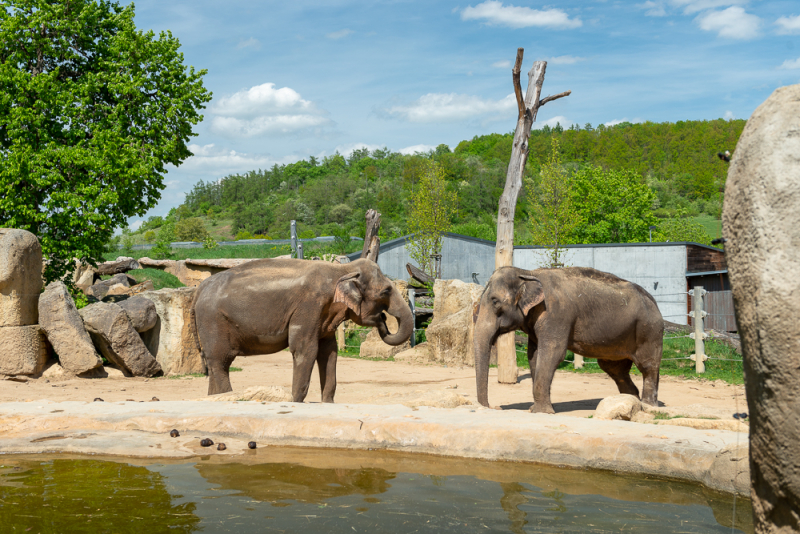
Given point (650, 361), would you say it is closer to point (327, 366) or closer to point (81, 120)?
point (327, 366)

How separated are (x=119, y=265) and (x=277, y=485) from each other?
26495 mm

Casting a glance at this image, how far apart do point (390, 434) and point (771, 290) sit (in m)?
3.57

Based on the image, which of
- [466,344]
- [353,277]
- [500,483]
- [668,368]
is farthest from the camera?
[466,344]

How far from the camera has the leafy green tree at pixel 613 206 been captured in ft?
145

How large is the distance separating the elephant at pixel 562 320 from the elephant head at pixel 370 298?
827mm

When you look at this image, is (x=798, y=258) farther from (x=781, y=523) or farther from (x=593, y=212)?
(x=593, y=212)

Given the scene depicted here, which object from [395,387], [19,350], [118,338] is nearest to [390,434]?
[395,387]

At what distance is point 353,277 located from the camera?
7.09 metres

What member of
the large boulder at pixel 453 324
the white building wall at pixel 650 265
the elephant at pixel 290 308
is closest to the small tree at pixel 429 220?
the white building wall at pixel 650 265

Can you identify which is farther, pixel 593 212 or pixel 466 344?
pixel 593 212

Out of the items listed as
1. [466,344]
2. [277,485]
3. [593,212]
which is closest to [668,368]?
[466,344]

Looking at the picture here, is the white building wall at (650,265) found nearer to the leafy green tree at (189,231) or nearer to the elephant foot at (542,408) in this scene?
the elephant foot at (542,408)

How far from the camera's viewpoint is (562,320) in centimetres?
701

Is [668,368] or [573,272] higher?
[573,272]
